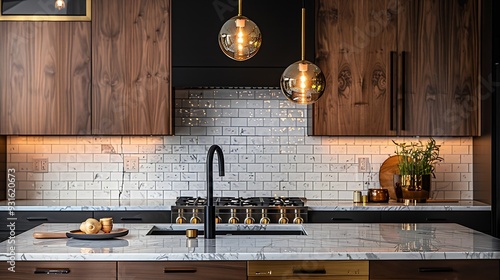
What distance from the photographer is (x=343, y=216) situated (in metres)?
4.88

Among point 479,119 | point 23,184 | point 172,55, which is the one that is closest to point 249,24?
point 172,55

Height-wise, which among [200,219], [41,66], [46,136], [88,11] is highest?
[88,11]

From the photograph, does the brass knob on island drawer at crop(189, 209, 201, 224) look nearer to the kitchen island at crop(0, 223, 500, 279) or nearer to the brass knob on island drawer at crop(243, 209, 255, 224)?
the brass knob on island drawer at crop(243, 209, 255, 224)

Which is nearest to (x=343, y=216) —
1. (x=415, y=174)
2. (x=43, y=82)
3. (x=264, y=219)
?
(x=264, y=219)

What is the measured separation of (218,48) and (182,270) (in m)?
2.52

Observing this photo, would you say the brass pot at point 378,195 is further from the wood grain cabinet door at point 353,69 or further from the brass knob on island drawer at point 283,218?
the brass knob on island drawer at point 283,218

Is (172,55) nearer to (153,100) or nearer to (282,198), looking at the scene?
(153,100)

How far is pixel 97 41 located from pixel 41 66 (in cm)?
46

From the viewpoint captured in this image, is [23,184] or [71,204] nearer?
[71,204]

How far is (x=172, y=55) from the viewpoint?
16.5 ft

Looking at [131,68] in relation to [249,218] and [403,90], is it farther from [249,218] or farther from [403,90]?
[403,90]

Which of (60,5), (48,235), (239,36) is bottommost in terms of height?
(48,235)

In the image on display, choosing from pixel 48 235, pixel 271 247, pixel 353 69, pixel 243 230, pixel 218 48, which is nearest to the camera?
pixel 271 247

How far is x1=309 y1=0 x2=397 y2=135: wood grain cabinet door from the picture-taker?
202 inches
